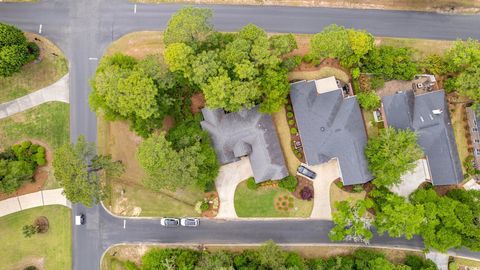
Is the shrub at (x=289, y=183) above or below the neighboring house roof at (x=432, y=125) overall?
below

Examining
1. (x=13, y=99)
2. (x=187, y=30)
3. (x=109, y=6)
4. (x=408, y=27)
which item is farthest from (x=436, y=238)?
(x=13, y=99)

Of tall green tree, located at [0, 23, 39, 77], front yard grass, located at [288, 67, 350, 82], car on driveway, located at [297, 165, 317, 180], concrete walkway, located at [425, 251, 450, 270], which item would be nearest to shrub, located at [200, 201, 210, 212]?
car on driveway, located at [297, 165, 317, 180]

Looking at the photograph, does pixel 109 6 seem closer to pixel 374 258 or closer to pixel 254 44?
A: pixel 254 44

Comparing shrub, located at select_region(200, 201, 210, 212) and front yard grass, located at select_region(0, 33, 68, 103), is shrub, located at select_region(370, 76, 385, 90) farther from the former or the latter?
front yard grass, located at select_region(0, 33, 68, 103)

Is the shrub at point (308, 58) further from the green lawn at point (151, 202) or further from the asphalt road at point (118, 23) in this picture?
the green lawn at point (151, 202)

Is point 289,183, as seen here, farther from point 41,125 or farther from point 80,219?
point 41,125

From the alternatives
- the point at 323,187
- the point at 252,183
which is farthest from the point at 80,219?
the point at 323,187

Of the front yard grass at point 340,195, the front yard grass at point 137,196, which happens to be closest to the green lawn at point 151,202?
the front yard grass at point 137,196
